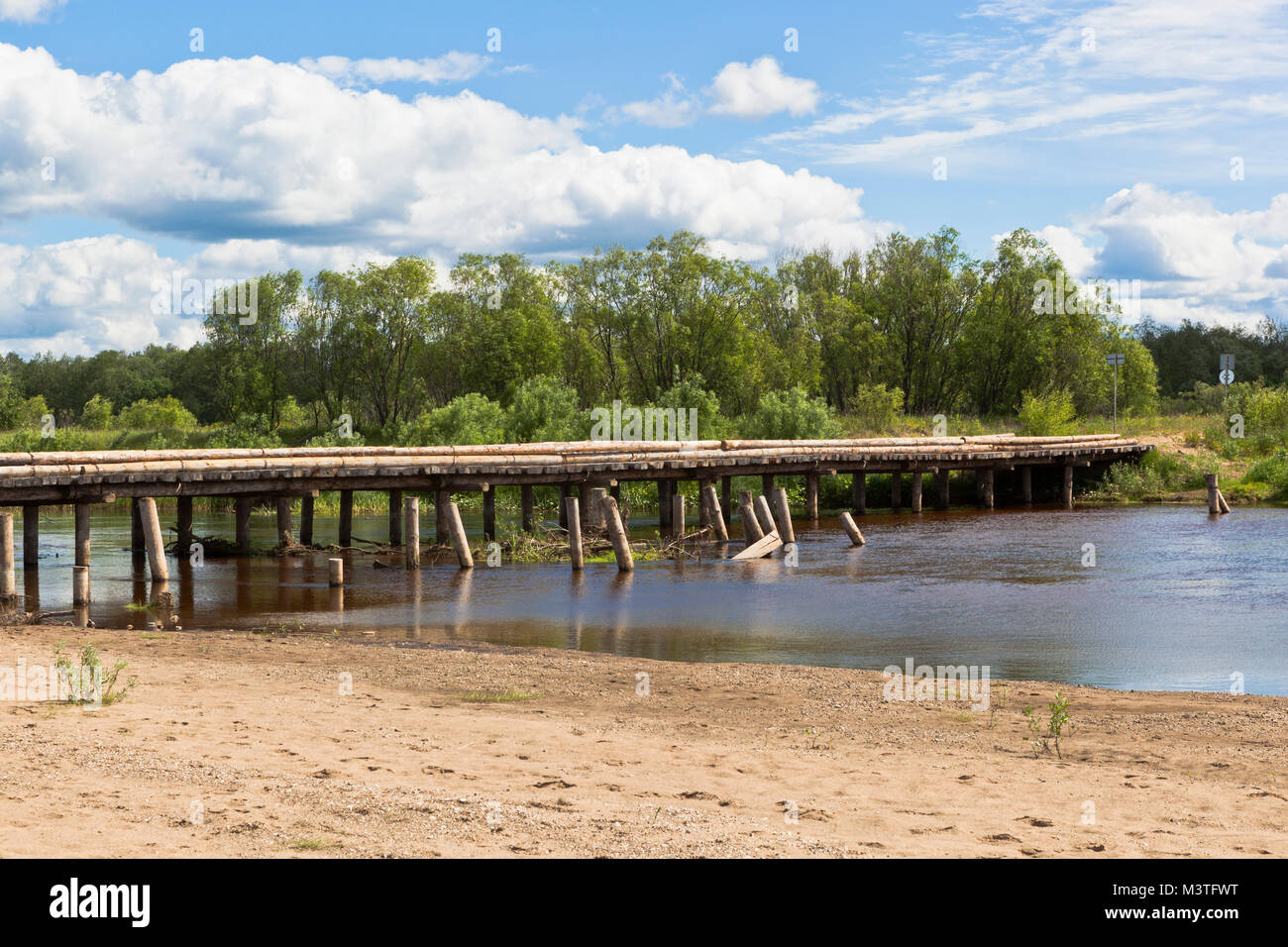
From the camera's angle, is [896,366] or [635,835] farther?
[896,366]

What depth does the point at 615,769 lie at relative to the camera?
938 centimetres

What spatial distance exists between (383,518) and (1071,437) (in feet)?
91.3

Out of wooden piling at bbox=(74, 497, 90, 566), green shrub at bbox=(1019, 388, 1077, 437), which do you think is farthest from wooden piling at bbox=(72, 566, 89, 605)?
green shrub at bbox=(1019, 388, 1077, 437)

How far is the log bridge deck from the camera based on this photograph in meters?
24.6

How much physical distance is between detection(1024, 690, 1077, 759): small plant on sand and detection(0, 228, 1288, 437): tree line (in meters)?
48.8

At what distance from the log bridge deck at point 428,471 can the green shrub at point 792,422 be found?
4.60m

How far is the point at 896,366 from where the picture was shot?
7625 cm

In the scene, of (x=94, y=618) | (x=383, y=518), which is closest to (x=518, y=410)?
(x=383, y=518)

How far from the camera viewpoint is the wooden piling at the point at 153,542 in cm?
2439

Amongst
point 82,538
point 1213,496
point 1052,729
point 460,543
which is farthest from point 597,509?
point 1052,729

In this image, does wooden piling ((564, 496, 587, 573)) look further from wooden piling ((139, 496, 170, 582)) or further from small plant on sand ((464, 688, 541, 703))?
small plant on sand ((464, 688, 541, 703))

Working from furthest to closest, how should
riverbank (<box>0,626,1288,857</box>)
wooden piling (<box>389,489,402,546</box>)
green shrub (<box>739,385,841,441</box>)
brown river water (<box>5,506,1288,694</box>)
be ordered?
green shrub (<box>739,385,841,441</box>) < wooden piling (<box>389,489,402,546</box>) < brown river water (<box>5,506,1288,694</box>) < riverbank (<box>0,626,1288,857</box>)

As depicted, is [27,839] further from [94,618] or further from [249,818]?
[94,618]

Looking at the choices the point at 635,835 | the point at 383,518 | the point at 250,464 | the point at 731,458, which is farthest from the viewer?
the point at 383,518
